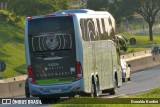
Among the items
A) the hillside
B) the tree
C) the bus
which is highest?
the bus

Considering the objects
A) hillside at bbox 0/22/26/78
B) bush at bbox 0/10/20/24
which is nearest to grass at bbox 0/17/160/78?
hillside at bbox 0/22/26/78

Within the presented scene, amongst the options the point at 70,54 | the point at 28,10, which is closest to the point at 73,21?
the point at 70,54

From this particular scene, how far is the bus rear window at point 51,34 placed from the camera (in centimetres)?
2858

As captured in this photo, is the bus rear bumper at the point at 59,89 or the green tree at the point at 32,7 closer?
the bus rear bumper at the point at 59,89

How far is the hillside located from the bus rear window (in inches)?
993

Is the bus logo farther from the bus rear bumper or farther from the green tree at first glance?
the green tree

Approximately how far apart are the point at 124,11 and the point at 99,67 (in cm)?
9276

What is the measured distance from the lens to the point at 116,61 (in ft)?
116

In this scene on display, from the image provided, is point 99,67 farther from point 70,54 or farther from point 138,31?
point 138,31

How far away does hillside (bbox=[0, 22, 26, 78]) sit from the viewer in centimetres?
5878

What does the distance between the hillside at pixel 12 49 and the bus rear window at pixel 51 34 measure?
82.8 feet

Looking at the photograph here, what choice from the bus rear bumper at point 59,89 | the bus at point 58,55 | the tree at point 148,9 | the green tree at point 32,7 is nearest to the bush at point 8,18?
the green tree at point 32,7

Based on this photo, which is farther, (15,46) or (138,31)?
(138,31)

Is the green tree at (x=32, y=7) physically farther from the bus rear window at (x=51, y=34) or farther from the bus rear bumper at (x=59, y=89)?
the bus rear bumper at (x=59, y=89)
